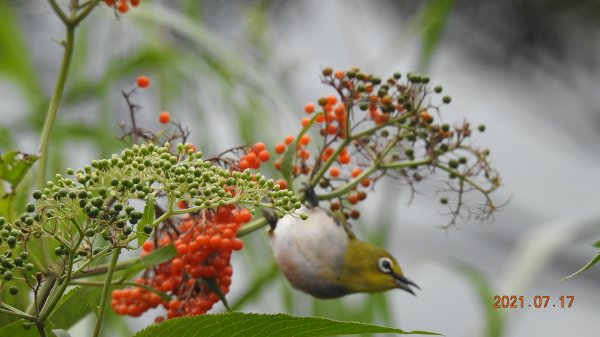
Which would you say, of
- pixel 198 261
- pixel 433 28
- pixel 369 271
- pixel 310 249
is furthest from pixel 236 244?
pixel 433 28

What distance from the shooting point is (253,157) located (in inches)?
51.0

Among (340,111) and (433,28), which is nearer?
(340,111)

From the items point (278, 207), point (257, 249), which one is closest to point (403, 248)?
point (257, 249)

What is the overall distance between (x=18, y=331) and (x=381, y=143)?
521 millimetres

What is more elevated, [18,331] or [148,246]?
[148,246]

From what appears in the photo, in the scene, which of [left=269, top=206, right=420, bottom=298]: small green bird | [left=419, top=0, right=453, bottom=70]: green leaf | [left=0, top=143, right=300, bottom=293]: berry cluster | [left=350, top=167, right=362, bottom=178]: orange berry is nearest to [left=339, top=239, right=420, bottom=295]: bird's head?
[left=269, top=206, right=420, bottom=298]: small green bird

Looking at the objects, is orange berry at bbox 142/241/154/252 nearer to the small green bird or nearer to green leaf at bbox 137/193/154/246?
the small green bird

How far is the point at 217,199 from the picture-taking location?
1.02 meters

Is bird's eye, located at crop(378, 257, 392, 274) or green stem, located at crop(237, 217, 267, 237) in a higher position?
bird's eye, located at crop(378, 257, 392, 274)

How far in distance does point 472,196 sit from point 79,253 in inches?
26.6

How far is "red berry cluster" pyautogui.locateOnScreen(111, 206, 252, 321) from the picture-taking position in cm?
123

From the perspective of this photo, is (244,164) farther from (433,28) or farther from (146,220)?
(433,28)

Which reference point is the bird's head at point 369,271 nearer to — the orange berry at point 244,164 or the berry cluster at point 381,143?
the berry cluster at point 381,143

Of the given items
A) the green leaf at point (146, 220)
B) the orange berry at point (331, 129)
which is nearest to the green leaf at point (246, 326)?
the green leaf at point (146, 220)
